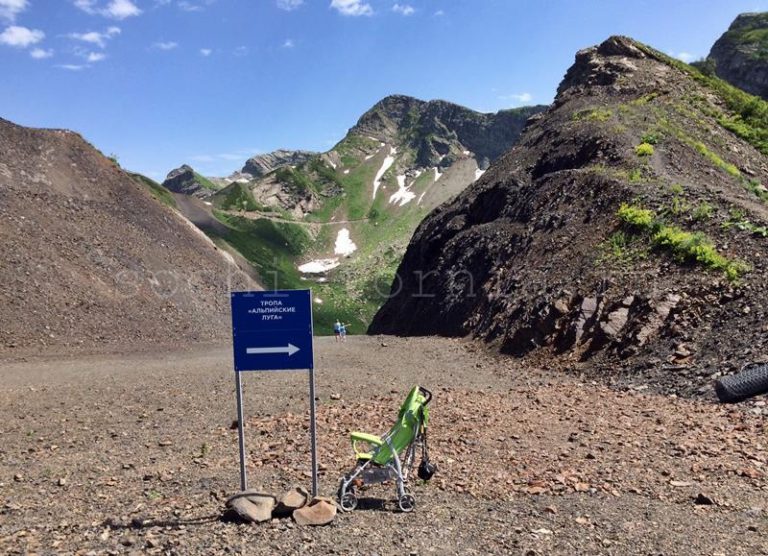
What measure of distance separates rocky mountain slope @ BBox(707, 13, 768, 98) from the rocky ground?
9718cm

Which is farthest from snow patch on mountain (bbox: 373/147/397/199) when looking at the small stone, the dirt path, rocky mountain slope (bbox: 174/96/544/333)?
the small stone

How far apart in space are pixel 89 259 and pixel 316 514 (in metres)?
32.0

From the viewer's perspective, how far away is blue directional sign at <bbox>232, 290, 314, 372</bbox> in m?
7.12

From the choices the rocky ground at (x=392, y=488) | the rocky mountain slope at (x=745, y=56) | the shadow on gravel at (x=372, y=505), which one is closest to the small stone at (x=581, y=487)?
the rocky ground at (x=392, y=488)

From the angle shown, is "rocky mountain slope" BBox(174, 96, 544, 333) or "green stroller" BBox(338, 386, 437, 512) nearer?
"green stroller" BBox(338, 386, 437, 512)

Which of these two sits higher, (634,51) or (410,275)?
(634,51)

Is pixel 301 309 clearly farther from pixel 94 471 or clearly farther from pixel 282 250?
pixel 282 250

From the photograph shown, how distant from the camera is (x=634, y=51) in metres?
49.7

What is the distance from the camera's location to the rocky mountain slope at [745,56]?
306ft

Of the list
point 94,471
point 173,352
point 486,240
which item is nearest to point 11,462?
point 94,471

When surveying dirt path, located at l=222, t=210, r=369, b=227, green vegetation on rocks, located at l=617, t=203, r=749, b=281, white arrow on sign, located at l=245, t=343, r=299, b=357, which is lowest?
white arrow on sign, located at l=245, t=343, r=299, b=357

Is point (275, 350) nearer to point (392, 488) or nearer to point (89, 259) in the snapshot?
point (392, 488)

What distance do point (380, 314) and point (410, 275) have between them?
3.96 metres

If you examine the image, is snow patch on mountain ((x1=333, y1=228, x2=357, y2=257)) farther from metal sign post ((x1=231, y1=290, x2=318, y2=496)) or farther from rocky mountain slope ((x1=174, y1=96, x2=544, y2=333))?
metal sign post ((x1=231, y1=290, x2=318, y2=496))
